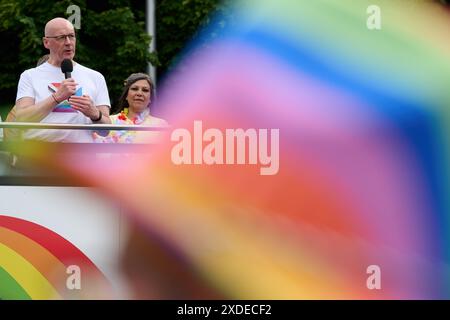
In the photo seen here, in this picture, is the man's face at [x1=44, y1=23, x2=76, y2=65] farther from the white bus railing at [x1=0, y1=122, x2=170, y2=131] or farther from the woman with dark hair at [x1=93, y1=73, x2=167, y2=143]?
the white bus railing at [x1=0, y1=122, x2=170, y2=131]

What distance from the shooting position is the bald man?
5.43 metres

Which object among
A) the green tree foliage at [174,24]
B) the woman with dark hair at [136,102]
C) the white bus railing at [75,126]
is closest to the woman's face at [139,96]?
the woman with dark hair at [136,102]

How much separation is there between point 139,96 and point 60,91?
0.91 m

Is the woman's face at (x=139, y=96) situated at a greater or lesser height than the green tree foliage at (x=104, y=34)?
lesser

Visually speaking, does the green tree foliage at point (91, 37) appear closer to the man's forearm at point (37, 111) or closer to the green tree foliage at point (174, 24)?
the green tree foliage at point (174, 24)

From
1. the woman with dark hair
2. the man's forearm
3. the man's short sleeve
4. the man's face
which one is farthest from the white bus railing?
the woman with dark hair

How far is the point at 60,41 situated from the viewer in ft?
18.6

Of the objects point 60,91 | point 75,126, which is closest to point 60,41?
point 60,91

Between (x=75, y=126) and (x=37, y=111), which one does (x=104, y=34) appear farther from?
(x=75, y=126)

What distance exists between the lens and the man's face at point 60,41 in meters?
5.68

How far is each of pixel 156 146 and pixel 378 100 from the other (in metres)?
1.00

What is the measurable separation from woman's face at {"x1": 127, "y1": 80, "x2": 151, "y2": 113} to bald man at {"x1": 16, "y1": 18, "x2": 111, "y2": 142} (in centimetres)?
38

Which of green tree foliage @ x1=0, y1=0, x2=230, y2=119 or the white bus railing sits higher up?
green tree foliage @ x1=0, y1=0, x2=230, y2=119

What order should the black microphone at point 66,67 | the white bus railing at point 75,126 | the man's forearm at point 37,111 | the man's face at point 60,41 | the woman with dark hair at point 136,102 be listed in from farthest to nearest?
the woman with dark hair at point 136,102, the man's face at point 60,41, the black microphone at point 66,67, the man's forearm at point 37,111, the white bus railing at point 75,126
